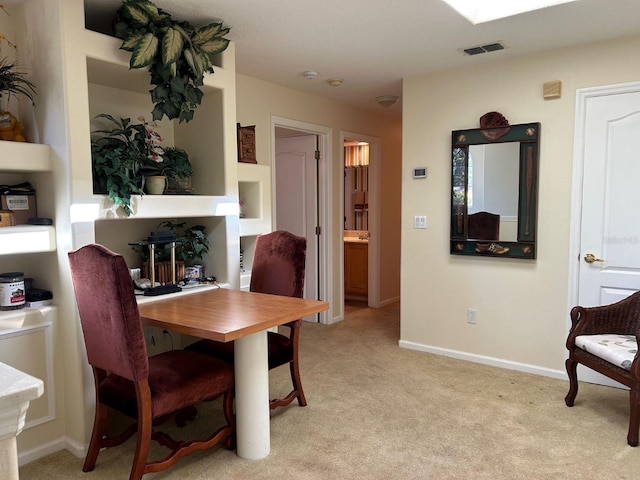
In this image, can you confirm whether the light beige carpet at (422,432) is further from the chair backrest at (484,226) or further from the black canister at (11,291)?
the chair backrest at (484,226)

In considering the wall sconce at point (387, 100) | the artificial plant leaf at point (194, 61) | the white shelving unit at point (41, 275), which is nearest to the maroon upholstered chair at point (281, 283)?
the white shelving unit at point (41, 275)

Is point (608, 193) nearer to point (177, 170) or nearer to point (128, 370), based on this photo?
point (177, 170)

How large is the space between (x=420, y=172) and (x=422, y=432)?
2.14 meters

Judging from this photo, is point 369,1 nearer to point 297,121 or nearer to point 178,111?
point 178,111

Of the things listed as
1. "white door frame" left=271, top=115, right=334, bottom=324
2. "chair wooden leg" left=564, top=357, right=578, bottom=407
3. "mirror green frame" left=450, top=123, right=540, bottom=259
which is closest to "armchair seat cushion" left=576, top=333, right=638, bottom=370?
"chair wooden leg" left=564, top=357, right=578, bottom=407

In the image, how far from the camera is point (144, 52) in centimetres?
243

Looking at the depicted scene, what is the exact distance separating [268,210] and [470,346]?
1.99 metres

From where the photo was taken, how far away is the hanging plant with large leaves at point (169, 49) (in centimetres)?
243

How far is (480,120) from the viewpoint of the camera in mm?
3656

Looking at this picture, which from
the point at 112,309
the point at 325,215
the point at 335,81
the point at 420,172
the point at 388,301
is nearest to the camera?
the point at 112,309

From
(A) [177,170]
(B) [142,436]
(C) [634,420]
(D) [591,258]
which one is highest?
(A) [177,170]

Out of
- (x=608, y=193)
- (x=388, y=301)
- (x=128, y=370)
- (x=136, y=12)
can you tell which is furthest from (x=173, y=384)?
(x=388, y=301)

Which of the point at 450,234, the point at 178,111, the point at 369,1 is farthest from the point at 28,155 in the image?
the point at 450,234

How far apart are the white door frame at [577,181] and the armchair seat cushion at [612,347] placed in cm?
51
